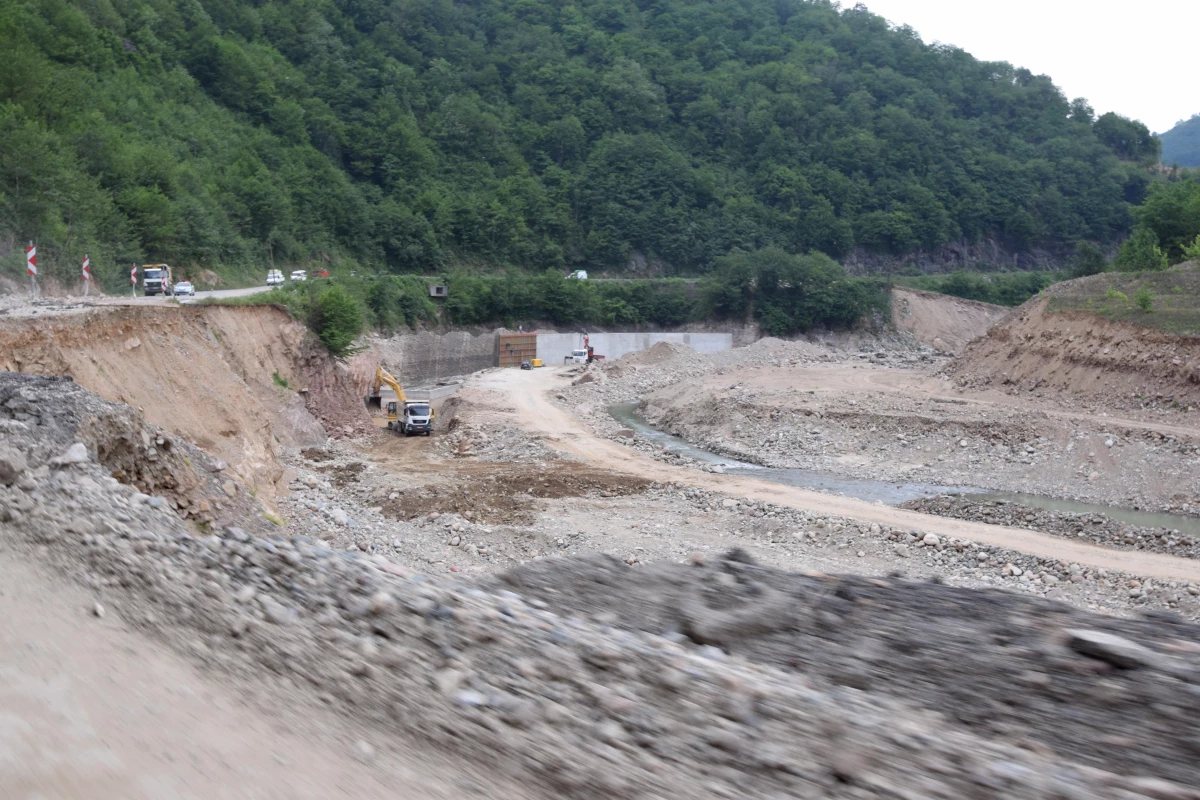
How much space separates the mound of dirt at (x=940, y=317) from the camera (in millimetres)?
85375

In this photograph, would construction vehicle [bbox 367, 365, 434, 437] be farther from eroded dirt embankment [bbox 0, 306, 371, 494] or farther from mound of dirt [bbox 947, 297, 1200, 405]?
mound of dirt [bbox 947, 297, 1200, 405]

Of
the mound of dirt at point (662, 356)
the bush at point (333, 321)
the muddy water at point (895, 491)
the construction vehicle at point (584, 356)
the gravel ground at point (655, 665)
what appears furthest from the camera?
the construction vehicle at point (584, 356)

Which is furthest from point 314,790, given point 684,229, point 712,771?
point 684,229

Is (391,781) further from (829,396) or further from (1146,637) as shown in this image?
(829,396)

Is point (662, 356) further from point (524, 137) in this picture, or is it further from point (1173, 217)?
point (524, 137)

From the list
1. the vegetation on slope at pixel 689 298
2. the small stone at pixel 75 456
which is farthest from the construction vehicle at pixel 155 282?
the small stone at pixel 75 456

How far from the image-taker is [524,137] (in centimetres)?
10225

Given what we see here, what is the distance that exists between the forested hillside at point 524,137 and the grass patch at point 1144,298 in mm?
45691

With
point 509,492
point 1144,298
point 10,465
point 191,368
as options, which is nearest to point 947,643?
point 10,465

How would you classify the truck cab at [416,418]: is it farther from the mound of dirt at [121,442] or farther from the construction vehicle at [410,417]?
the mound of dirt at [121,442]

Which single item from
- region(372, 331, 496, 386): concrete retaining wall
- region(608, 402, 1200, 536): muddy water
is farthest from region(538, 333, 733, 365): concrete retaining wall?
region(608, 402, 1200, 536): muddy water

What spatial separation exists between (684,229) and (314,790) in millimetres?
96430

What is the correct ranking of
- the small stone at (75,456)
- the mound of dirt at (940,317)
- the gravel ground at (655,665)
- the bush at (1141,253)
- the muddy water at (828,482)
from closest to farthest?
the gravel ground at (655,665) < the small stone at (75,456) < the muddy water at (828,482) < the bush at (1141,253) < the mound of dirt at (940,317)

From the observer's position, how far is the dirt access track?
19172 millimetres
